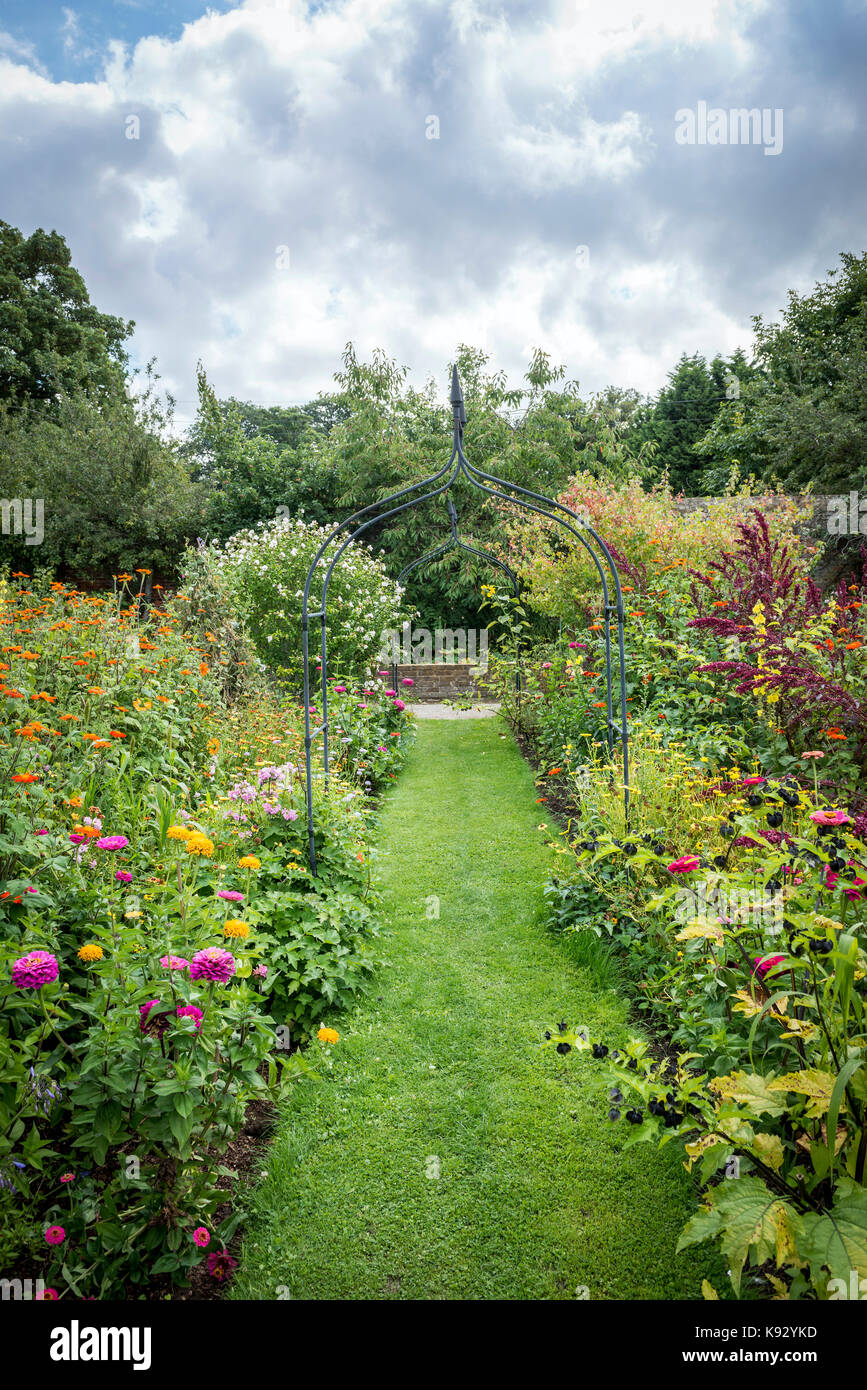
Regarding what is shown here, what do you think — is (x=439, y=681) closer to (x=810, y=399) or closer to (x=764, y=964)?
(x=810, y=399)

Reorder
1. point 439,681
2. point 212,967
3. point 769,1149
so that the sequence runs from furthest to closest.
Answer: point 439,681
point 212,967
point 769,1149

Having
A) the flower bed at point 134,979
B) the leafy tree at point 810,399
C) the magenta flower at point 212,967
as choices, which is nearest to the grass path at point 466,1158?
the flower bed at point 134,979

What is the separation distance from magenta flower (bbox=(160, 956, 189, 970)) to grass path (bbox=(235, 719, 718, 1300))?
35.3 inches

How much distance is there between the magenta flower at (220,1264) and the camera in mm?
1781

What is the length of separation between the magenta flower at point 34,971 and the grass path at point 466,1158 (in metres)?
1.03

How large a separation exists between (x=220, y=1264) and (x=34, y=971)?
1013 mm

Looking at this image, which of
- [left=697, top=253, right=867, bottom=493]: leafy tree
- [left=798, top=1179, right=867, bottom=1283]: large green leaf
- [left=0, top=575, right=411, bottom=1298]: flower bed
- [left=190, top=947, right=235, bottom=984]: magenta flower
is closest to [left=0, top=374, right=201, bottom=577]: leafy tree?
[left=697, top=253, right=867, bottom=493]: leafy tree

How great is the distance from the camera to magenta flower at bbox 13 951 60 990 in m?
1.44

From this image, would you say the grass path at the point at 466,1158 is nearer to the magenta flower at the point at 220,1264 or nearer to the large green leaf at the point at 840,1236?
the magenta flower at the point at 220,1264

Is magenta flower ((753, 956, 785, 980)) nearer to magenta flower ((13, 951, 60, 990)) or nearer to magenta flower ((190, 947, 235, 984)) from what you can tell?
magenta flower ((190, 947, 235, 984))

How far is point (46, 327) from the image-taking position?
19203mm

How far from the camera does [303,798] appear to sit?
375 centimetres

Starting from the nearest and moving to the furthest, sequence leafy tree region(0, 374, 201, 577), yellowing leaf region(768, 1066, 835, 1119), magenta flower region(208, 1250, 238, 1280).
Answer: yellowing leaf region(768, 1066, 835, 1119)
magenta flower region(208, 1250, 238, 1280)
leafy tree region(0, 374, 201, 577)

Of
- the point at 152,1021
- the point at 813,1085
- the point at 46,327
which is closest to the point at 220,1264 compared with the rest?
the point at 152,1021
